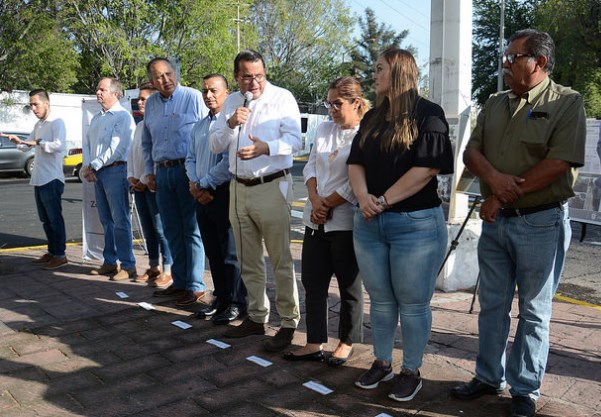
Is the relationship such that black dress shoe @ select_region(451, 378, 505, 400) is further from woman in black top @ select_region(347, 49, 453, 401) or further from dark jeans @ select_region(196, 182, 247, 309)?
dark jeans @ select_region(196, 182, 247, 309)

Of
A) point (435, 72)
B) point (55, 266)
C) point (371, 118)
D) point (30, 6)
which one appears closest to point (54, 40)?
point (30, 6)

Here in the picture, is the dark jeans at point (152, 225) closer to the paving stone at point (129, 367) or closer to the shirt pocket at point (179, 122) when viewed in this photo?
the shirt pocket at point (179, 122)

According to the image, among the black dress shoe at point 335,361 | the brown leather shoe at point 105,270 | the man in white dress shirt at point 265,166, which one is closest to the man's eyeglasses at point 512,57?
the man in white dress shirt at point 265,166

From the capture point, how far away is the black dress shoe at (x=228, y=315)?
15.0ft

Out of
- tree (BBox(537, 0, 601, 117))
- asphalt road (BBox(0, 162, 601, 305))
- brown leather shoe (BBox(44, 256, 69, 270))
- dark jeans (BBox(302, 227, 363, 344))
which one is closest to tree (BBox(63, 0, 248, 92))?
asphalt road (BBox(0, 162, 601, 305))

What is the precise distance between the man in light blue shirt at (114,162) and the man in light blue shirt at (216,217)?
5.04 feet

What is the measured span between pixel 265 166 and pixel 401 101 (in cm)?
124

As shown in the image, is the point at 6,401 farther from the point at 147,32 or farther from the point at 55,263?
the point at 147,32

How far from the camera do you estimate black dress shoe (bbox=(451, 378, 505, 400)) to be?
3.28 m

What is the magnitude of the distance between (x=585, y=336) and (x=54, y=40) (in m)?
25.0

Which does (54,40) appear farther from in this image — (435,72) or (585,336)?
(585,336)

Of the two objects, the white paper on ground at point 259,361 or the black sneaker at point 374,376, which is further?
the white paper on ground at point 259,361

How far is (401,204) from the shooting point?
3.18 m

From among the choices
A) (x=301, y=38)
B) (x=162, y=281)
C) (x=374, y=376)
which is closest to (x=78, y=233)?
(x=162, y=281)
